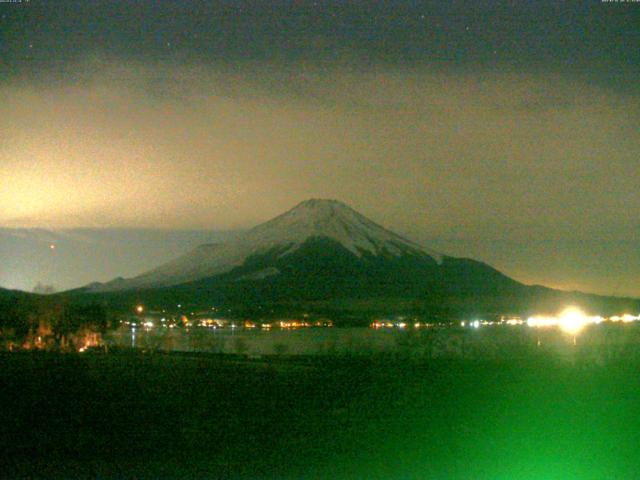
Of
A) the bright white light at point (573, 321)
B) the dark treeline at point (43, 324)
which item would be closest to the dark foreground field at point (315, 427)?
the dark treeline at point (43, 324)

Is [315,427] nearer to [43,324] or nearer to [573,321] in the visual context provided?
[43,324]

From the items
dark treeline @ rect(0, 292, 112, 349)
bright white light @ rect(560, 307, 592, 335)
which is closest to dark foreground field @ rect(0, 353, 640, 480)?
dark treeline @ rect(0, 292, 112, 349)

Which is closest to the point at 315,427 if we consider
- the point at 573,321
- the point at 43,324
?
the point at 43,324

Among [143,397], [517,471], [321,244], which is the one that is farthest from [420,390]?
[321,244]

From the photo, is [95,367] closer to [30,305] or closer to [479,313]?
[30,305]

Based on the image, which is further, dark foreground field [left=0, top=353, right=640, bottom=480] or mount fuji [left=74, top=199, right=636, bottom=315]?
mount fuji [left=74, top=199, right=636, bottom=315]

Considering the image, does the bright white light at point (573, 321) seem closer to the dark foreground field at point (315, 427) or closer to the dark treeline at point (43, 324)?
the dark treeline at point (43, 324)

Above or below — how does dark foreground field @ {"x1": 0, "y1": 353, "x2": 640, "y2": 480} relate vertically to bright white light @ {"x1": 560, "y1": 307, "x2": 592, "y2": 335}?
below

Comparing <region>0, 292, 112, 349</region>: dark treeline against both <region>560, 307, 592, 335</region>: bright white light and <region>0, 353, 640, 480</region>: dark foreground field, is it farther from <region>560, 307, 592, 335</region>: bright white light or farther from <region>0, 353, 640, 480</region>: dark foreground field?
<region>560, 307, 592, 335</region>: bright white light

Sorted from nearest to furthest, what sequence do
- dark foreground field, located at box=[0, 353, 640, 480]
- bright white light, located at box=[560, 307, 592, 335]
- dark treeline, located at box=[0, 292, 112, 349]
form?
1. dark foreground field, located at box=[0, 353, 640, 480]
2. dark treeline, located at box=[0, 292, 112, 349]
3. bright white light, located at box=[560, 307, 592, 335]
